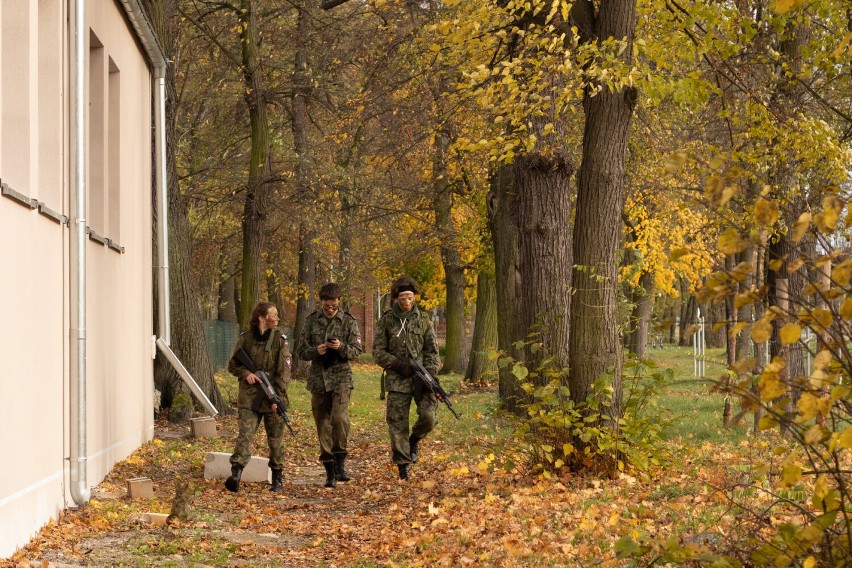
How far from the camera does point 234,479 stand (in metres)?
11.3

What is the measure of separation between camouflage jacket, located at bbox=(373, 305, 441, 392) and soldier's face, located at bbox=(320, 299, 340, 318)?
1.66 feet

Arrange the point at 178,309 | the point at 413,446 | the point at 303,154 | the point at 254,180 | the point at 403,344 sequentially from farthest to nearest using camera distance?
1. the point at 303,154
2. the point at 254,180
3. the point at 178,309
4. the point at 413,446
5. the point at 403,344

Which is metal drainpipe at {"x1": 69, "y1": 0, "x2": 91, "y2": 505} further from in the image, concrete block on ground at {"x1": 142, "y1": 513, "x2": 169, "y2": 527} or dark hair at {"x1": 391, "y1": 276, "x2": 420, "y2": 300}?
dark hair at {"x1": 391, "y1": 276, "x2": 420, "y2": 300}

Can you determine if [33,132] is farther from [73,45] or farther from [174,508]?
[174,508]

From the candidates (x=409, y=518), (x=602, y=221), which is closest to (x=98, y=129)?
(x=602, y=221)

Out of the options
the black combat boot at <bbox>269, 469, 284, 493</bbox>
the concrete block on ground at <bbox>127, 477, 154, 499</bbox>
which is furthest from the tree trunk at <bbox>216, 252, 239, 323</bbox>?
the concrete block on ground at <bbox>127, 477, 154, 499</bbox>

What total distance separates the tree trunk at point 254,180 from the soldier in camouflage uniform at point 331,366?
10.8 metres

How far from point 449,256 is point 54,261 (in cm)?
2309

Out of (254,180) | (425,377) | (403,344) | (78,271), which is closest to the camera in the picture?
(78,271)

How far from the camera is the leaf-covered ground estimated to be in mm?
7316

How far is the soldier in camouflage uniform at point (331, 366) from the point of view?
463 inches

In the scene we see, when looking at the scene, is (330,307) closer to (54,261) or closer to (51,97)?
(54,261)

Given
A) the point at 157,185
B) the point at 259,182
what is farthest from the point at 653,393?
the point at 259,182

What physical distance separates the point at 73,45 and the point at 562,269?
21.3 feet
